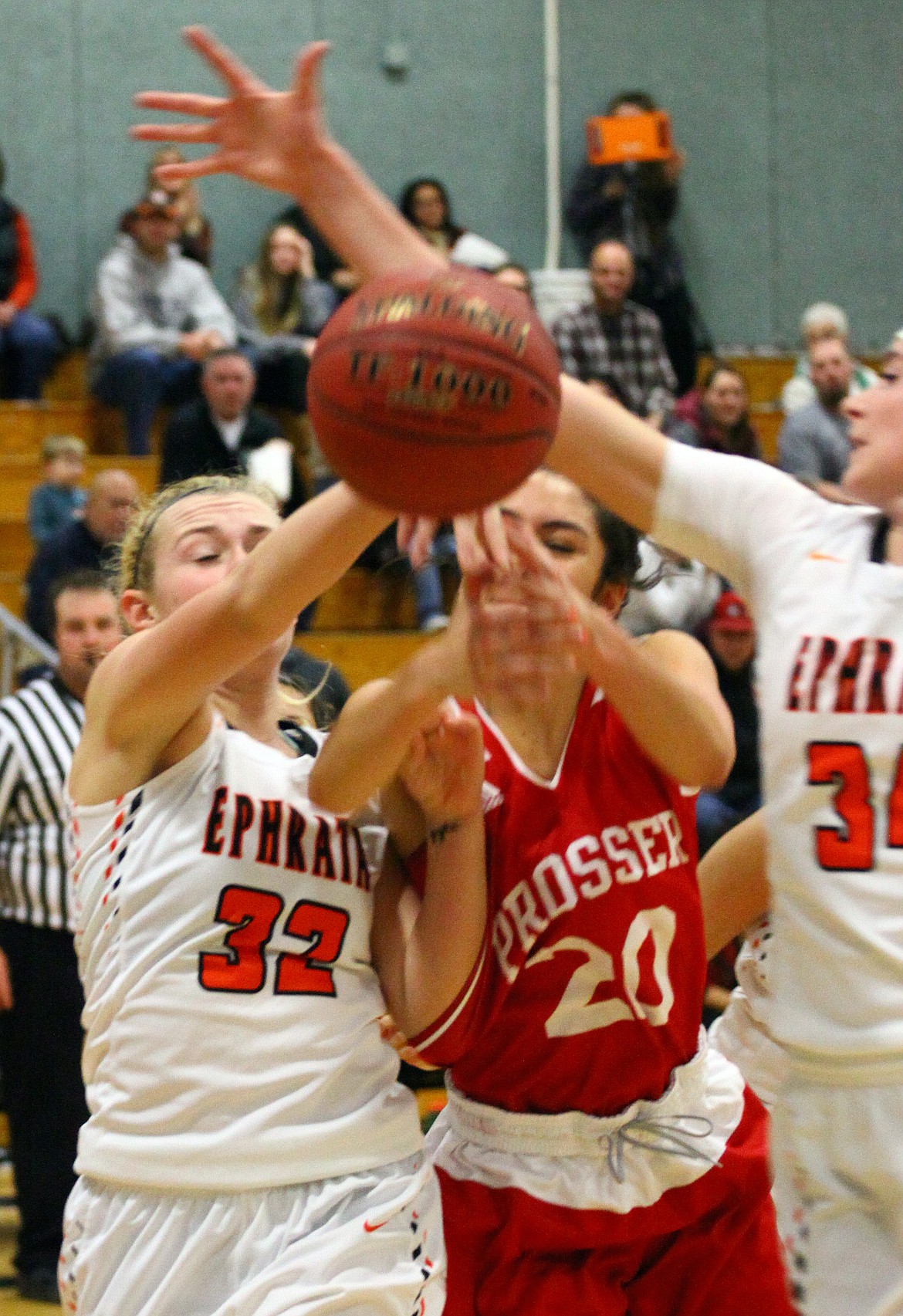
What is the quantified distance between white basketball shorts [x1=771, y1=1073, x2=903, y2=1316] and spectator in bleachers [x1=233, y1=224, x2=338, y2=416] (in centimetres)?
779

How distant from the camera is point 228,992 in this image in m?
2.62

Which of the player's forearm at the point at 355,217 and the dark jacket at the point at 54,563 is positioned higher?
the player's forearm at the point at 355,217

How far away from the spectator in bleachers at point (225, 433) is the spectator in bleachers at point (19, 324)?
1.89 metres

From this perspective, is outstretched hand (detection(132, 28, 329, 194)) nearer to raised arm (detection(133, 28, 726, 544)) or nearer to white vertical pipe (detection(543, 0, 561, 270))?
raised arm (detection(133, 28, 726, 544))

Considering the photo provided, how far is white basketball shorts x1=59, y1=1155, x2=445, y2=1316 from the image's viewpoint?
99.3 inches

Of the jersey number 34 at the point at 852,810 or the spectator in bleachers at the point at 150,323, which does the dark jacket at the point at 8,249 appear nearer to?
the spectator in bleachers at the point at 150,323

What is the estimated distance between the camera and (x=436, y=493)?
2.25 m

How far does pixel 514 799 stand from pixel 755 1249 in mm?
881

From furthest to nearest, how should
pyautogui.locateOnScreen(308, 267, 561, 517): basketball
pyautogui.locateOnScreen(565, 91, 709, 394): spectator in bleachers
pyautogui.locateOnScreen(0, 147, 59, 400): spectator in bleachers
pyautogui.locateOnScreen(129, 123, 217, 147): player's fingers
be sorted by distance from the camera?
pyautogui.locateOnScreen(565, 91, 709, 394): spectator in bleachers < pyautogui.locateOnScreen(0, 147, 59, 400): spectator in bleachers < pyautogui.locateOnScreen(129, 123, 217, 147): player's fingers < pyautogui.locateOnScreen(308, 267, 561, 517): basketball

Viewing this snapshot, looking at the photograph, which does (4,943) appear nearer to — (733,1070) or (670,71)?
(733,1070)

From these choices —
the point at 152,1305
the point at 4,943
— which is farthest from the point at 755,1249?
the point at 4,943

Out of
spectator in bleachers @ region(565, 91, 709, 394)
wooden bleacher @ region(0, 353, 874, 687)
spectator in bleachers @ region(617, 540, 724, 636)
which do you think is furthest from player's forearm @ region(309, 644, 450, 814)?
spectator in bleachers @ region(565, 91, 709, 394)

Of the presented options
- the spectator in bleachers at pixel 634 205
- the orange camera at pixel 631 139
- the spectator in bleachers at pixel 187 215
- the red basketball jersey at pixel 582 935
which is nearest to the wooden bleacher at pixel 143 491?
the spectator in bleachers at pixel 187 215

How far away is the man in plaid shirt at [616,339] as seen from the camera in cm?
993
